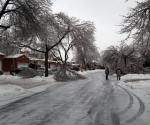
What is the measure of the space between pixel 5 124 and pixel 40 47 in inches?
959

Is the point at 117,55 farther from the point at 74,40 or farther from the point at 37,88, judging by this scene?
the point at 37,88

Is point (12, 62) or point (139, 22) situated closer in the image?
point (139, 22)

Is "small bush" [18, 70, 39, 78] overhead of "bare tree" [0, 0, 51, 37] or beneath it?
beneath

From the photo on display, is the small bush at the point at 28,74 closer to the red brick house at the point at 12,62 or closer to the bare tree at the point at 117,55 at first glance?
the red brick house at the point at 12,62

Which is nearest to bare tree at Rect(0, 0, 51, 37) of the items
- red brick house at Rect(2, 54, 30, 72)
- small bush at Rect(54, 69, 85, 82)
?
small bush at Rect(54, 69, 85, 82)

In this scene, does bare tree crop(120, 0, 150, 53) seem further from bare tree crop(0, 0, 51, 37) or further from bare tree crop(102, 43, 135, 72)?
bare tree crop(102, 43, 135, 72)

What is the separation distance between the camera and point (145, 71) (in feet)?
120

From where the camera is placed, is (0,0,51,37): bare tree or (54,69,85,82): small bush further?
(54,69,85,82): small bush

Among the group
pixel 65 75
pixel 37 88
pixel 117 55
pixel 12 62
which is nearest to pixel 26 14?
pixel 37 88

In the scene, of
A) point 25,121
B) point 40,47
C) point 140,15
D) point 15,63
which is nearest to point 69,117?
point 25,121

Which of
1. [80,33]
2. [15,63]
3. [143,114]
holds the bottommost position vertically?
[143,114]

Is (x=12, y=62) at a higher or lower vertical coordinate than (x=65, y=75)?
higher

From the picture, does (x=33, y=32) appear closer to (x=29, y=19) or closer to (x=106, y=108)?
(x=29, y=19)

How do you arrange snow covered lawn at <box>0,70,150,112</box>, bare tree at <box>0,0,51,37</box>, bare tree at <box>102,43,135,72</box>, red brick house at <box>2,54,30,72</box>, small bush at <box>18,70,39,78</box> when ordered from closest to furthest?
snow covered lawn at <box>0,70,150,112</box>, bare tree at <box>0,0,51,37</box>, small bush at <box>18,70,39,78</box>, red brick house at <box>2,54,30,72</box>, bare tree at <box>102,43,135,72</box>
